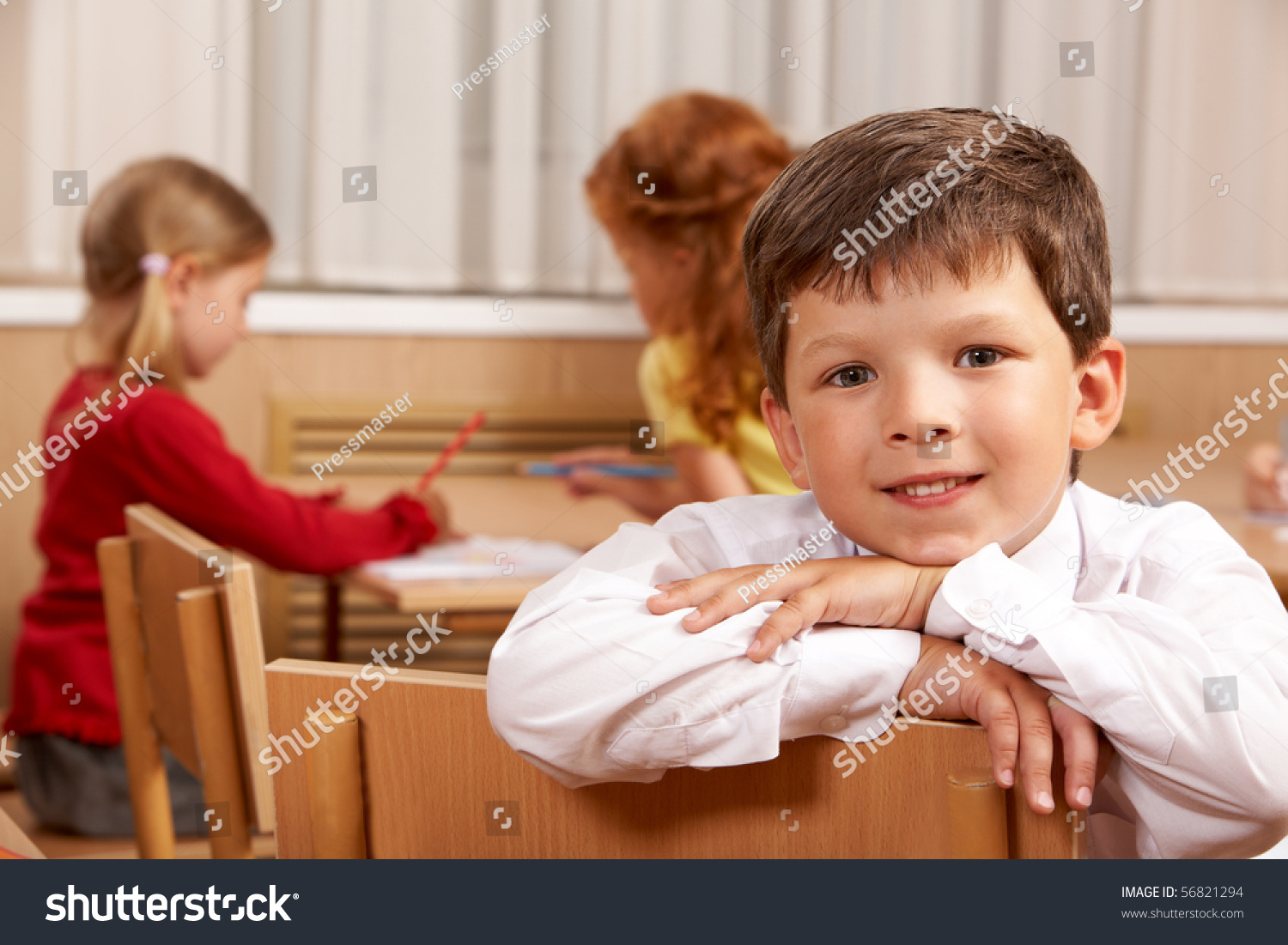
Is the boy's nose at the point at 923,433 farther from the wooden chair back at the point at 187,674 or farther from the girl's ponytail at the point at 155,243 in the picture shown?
the girl's ponytail at the point at 155,243

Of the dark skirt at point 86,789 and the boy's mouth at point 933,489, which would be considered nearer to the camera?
the boy's mouth at point 933,489

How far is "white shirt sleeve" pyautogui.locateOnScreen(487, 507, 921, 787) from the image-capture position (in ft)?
1.40

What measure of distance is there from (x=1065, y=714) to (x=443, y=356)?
6.45 ft

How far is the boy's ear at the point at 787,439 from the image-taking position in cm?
56

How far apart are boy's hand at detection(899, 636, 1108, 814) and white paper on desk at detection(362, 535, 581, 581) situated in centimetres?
81

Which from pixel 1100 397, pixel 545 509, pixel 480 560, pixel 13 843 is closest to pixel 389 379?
pixel 545 509

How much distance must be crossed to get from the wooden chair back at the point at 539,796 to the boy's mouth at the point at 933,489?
Answer: 0.36 feet

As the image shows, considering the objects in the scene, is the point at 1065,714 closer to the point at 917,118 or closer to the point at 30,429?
the point at 917,118

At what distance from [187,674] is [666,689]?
51 centimetres

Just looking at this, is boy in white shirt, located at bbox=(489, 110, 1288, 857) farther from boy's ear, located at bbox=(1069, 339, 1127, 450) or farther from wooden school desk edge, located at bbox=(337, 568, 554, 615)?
wooden school desk edge, located at bbox=(337, 568, 554, 615)

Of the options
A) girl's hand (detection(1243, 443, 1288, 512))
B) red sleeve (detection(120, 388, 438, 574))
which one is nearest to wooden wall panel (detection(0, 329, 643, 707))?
red sleeve (detection(120, 388, 438, 574))

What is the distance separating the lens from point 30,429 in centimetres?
218

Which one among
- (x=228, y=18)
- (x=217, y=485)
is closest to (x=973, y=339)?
(x=217, y=485)

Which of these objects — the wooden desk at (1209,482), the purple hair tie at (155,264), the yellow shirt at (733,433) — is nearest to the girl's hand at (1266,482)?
the wooden desk at (1209,482)
